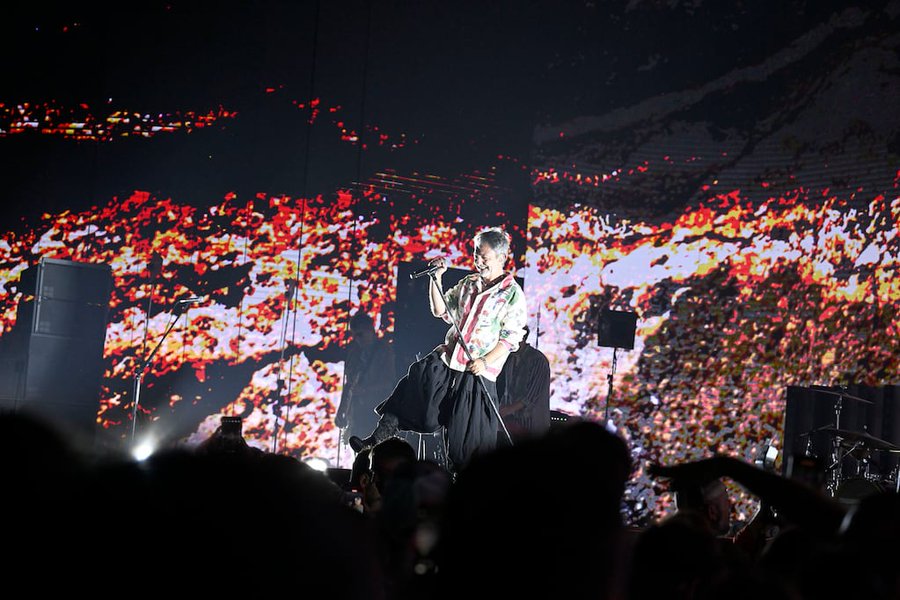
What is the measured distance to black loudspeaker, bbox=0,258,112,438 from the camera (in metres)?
6.74

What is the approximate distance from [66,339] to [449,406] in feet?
8.77

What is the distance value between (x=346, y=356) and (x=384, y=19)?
108 inches

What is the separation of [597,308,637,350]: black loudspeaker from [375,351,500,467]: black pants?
1.86 meters

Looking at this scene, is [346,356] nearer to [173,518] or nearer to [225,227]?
[225,227]

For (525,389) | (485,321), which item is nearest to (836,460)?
(525,389)

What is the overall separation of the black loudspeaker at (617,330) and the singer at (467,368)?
1.66 metres

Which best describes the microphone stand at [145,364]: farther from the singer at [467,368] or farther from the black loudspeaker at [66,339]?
the singer at [467,368]

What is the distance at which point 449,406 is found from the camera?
20.6ft

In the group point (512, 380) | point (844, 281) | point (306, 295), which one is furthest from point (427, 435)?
point (844, 281)

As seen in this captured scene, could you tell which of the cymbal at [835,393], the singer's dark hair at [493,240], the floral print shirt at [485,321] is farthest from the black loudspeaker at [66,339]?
the cymbal at [835,393]

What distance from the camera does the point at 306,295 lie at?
761cm

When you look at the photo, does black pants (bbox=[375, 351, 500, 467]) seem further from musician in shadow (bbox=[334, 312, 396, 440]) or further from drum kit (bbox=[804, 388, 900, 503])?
drum kit (bbox=[804, 388, 900, 503])

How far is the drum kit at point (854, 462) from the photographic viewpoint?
6.64 meters

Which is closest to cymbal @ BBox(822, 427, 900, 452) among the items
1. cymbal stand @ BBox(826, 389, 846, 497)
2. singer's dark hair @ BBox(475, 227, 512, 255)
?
cymbal stand @ BBox(826, 389, 846, 497)
